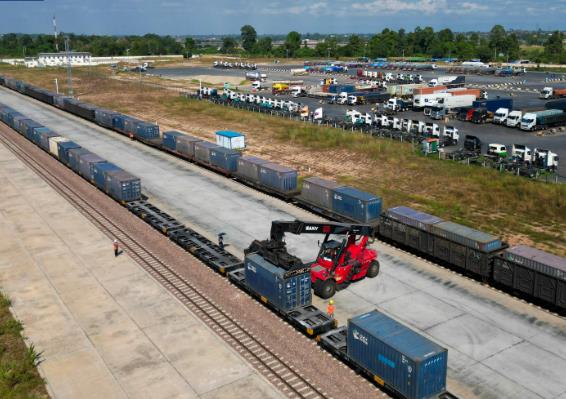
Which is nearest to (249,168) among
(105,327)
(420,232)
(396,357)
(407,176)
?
(407,176)

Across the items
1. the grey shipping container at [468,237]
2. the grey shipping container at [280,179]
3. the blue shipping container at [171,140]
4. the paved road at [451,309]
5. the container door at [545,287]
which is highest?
the blue shipping container at [171,140]

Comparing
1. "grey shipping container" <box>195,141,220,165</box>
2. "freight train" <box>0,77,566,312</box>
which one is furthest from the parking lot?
"grey shipping container" <box>195,141,220,165</box>

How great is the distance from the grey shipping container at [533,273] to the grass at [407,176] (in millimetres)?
9534

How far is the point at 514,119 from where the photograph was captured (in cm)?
8731

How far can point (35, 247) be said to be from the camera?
137 feet

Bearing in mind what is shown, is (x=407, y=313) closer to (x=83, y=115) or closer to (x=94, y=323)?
(x=94, y=323)

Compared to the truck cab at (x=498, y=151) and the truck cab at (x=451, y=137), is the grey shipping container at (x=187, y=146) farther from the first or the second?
the truck cab at (x=498, y=151)

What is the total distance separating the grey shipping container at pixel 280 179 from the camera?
169 feet

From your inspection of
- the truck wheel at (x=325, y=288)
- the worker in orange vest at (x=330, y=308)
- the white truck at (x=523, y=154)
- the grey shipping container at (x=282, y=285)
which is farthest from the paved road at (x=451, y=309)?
the white truck at (x=523, y=154)

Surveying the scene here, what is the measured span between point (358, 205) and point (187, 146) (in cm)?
3285

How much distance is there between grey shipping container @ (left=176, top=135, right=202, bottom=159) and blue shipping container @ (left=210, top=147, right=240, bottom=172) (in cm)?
549

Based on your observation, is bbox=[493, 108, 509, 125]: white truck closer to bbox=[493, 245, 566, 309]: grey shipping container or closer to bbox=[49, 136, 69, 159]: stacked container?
bbox=[493, 245, 566, 309]: grey shipping container

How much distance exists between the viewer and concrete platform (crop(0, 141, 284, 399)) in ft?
80.7

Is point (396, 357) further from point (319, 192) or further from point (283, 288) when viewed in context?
point (319, 192)
